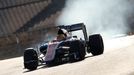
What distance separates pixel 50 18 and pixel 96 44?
2943cm

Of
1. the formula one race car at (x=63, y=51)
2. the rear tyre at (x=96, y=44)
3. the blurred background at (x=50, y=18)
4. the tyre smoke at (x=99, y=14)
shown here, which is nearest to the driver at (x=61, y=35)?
the formula one race car at (x=63, y=51)

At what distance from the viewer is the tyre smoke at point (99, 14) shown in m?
39.6

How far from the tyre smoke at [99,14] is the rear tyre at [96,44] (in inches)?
792

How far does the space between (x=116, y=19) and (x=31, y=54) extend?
24.3 metres

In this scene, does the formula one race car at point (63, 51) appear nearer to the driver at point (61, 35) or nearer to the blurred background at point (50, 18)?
the driver at point (61, 35)

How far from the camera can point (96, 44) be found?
671 inches

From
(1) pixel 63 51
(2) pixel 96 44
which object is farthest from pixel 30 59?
(2) pixel 96 44

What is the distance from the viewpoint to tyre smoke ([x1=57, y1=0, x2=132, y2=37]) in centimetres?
3959

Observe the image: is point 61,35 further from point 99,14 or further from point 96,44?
point 99,14

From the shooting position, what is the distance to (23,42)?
37688 mm

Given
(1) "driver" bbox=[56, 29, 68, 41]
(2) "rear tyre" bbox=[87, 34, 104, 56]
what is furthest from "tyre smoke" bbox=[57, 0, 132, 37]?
(1) "driver" bbox=[56, 29, 68, 41]

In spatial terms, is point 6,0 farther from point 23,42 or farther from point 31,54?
point 31,54

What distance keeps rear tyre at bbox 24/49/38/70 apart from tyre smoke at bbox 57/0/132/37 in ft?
68.1

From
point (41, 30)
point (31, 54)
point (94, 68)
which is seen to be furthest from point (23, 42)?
point (94, 68)
